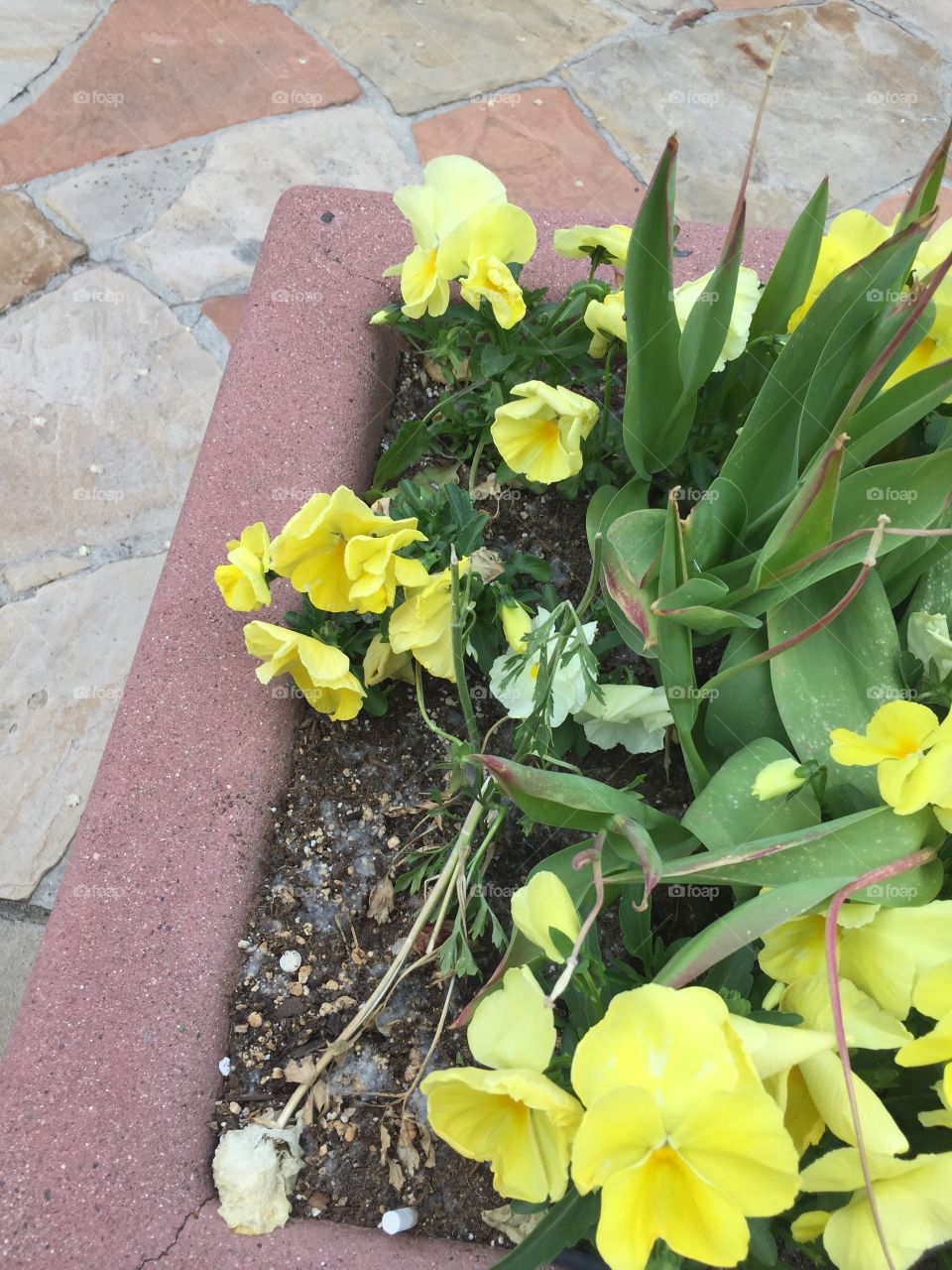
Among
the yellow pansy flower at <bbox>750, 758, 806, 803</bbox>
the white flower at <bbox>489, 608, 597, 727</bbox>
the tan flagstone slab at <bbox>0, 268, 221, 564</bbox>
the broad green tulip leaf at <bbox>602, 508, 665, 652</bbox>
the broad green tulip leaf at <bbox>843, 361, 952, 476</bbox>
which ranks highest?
the broad green tulip leaf at <bbox>843, 361, 952, 476</bbox>

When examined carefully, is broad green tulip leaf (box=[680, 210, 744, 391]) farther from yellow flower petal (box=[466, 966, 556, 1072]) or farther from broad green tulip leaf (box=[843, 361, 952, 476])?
yellow flower petal (box=[466, 966, 556, 1072])

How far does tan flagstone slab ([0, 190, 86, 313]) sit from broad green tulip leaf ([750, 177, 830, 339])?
1.57m

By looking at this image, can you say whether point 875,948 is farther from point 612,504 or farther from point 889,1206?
point 612,504

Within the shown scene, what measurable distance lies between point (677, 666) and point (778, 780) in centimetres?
15

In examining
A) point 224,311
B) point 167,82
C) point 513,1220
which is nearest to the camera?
point 513,1220

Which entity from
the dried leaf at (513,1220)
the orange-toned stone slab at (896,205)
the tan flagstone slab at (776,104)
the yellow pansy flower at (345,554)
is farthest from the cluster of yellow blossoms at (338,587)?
the orange-toned stone slab at (896,205)

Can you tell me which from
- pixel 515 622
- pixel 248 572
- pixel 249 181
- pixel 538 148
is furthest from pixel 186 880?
pixel 538 148

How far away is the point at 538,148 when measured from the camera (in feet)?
7.57

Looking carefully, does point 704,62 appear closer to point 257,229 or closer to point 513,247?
point 257,229

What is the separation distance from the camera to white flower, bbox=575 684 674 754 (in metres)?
0.98

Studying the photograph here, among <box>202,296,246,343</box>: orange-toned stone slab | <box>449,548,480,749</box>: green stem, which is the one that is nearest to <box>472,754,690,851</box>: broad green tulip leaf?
<box>449,548,480,749</box>: green stem

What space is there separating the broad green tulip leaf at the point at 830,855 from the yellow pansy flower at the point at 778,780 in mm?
40

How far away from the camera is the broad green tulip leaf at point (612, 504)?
3.66 feet

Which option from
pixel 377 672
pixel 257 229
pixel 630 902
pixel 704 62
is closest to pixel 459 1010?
pixel 630 902
